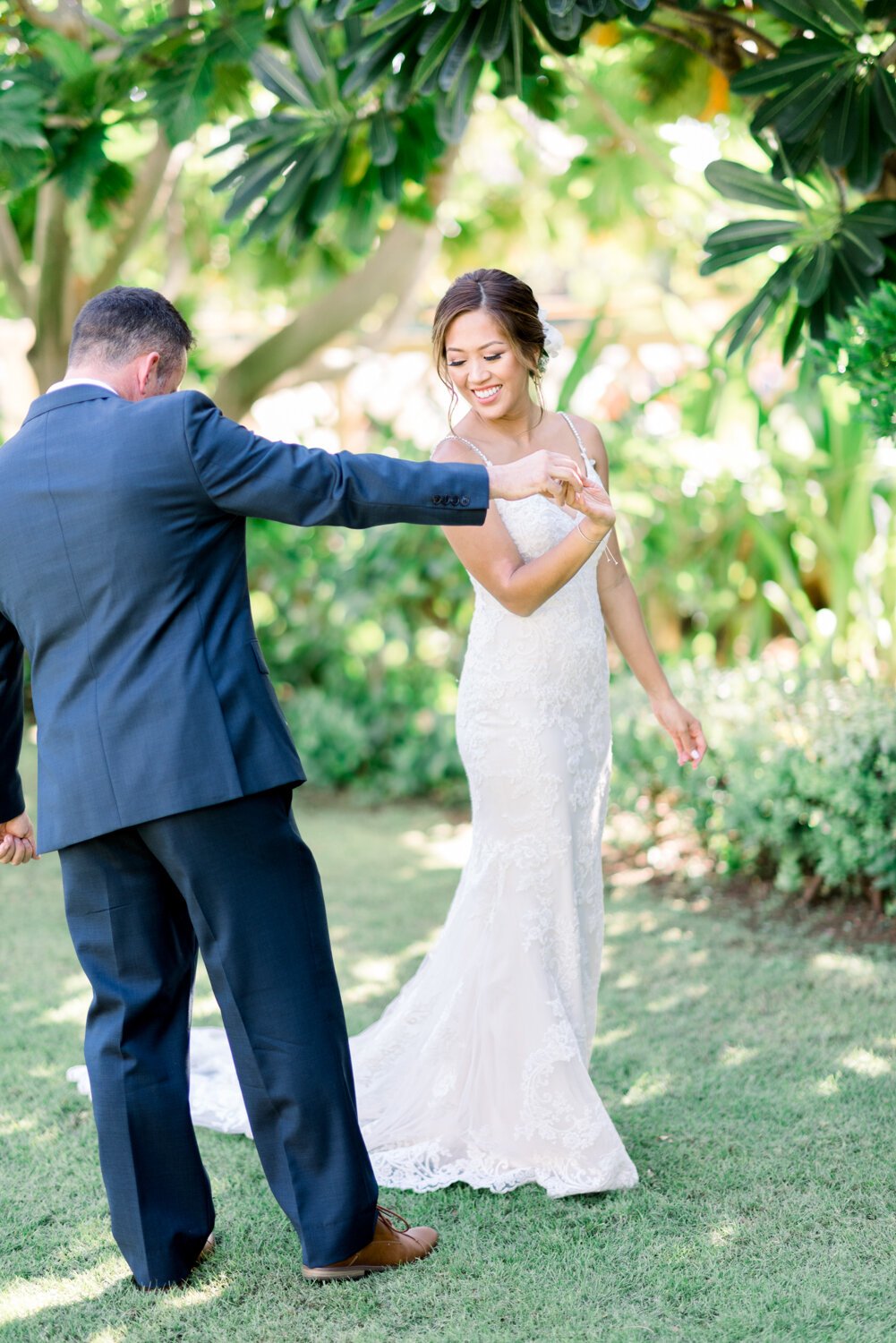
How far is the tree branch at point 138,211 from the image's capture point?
19.8 feet

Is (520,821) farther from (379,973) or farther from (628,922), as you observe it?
(628,922)

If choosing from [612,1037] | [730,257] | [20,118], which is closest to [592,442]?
[730,257]

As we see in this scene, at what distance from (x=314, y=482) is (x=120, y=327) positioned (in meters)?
0.49

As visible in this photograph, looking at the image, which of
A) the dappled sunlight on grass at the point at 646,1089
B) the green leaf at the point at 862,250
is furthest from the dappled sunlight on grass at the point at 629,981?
the green leaf at the point at 862,250

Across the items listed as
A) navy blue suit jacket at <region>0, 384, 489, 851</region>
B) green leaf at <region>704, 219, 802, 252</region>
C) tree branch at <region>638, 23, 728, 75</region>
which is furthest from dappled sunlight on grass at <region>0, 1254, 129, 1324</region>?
tree branch at <region>638, 23, 728, 75</region>

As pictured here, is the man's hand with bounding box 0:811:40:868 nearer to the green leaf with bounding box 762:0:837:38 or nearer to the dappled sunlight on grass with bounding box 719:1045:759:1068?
→ the dappled sunlight on grass with bounding box 719:1045:759:1068

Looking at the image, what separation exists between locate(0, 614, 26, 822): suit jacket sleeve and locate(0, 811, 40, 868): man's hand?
0.02 metres

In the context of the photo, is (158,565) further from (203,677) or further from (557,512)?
(557,512)

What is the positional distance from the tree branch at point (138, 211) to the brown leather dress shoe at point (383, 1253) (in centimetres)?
482

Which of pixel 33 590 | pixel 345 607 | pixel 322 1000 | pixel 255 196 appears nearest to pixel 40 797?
pixel 33 590

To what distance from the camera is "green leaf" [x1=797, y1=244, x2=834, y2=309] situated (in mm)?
3807

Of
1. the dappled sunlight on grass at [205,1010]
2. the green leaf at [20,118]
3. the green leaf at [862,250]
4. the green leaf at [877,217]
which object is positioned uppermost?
the green leaf at [20,118]

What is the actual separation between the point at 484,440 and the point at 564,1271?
1841 mm

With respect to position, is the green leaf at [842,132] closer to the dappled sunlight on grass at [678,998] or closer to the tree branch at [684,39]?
the tree branch at [684,39]
